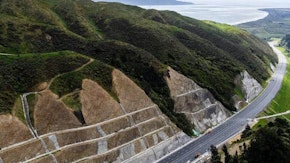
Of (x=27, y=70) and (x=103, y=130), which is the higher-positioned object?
(x=27, y=70)

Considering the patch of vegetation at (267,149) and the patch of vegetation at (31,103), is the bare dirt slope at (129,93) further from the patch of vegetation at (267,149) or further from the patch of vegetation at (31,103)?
the patch of vegetation at (267,149)

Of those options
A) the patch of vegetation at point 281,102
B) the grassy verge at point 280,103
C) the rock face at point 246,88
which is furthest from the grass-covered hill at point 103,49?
the grassy verge at point 280,103

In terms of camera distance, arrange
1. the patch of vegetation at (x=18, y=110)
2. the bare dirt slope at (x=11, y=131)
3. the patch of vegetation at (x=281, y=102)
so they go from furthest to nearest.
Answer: the patch of vegetation at (x=281, y=102) < the patch of vegetation at (x=18, y=110) < the bare dirt slope at (x=11, y=131)

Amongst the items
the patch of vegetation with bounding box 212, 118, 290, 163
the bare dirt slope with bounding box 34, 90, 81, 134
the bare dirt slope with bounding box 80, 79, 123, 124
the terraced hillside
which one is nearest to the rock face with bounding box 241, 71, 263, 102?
the terraced hillside

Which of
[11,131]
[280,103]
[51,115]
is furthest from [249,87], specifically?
[11,131]

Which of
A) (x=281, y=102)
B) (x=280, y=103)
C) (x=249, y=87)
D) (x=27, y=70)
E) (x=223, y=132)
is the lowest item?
(x=281, y=102)

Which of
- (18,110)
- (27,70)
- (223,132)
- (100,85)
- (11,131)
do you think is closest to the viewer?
(11,131)

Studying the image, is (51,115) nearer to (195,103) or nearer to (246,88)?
(195,103)
